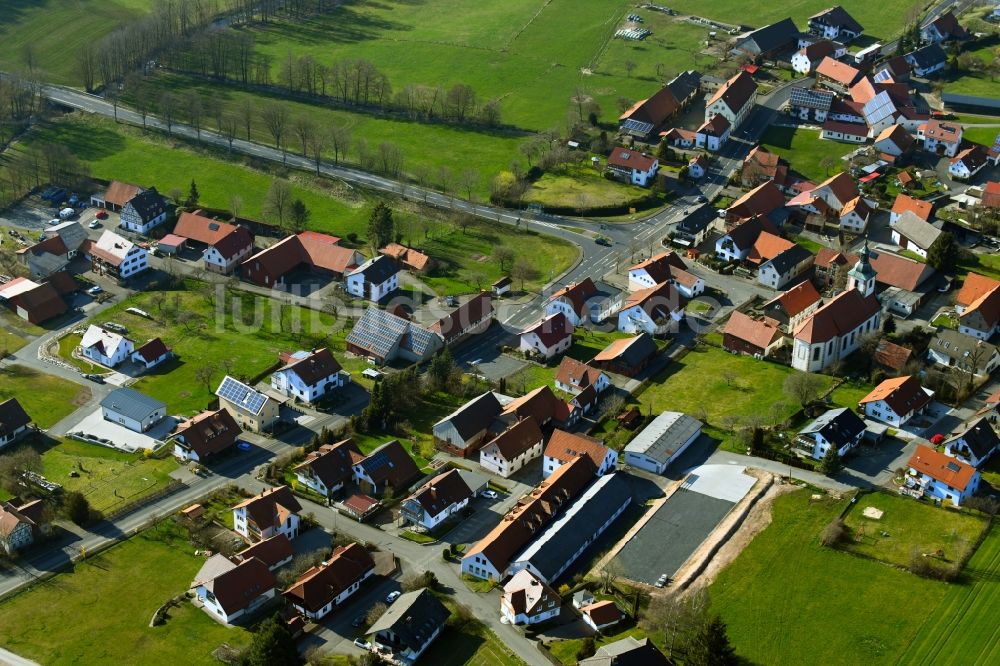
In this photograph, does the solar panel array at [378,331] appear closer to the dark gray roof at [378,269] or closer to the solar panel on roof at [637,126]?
the dark gray roof at [378,269]

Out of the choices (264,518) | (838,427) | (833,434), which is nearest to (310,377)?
(264,518)

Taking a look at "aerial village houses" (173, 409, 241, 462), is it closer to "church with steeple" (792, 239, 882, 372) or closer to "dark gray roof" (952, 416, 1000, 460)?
"church with steeple" (792, 239, 882, 372)

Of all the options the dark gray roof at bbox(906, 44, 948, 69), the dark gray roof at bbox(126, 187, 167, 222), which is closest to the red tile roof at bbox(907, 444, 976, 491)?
the dark gray roof at bbox(126, 187, 167, 222)

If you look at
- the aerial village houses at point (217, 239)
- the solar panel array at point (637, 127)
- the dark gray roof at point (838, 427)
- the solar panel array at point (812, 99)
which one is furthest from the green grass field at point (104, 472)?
the solar panel array at point (812, 99)

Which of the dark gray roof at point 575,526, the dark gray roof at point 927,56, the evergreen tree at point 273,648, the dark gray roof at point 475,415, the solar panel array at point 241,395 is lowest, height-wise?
the solar panel array at point 241,395

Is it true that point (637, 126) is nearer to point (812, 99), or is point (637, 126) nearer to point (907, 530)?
point (812, 99)

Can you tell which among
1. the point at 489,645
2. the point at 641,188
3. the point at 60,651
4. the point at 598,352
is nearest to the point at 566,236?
the point at 641,188
